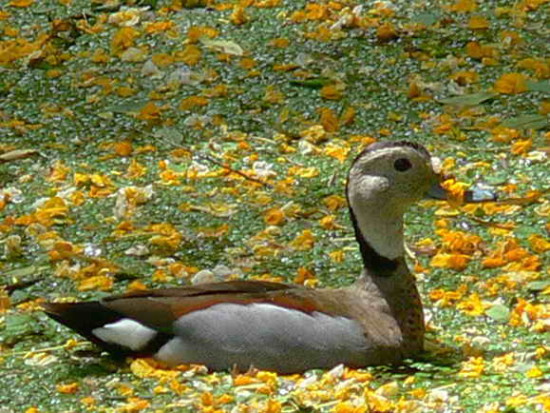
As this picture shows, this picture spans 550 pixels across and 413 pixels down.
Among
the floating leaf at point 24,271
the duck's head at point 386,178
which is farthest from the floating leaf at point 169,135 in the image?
the duck's head at point 386,178

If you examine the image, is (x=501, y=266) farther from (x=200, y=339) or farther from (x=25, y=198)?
(x=25, y=198)

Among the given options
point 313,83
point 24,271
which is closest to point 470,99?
point 313,83

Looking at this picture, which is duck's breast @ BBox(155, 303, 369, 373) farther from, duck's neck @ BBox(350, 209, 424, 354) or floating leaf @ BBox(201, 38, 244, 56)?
floating leaf @ BBox(201, 38, 244, 56)

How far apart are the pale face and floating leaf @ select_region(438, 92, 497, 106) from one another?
1875 millimetres

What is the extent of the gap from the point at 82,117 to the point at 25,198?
86 centimetres

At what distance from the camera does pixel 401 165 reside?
4.90m

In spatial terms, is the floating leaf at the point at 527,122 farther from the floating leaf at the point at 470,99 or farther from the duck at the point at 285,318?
the duck at the point at 285,318

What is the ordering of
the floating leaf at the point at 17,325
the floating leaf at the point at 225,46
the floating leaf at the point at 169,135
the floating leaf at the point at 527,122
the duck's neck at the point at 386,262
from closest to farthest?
1. the duck's neck at the point at 386,262
2. the floating leaf at the point at 17,325
3. the floating leaf at the point at 527,122
4. the floating leaf at the point at 169,135
5. the floating leaf at the point at 225,46

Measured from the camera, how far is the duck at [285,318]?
4641mm

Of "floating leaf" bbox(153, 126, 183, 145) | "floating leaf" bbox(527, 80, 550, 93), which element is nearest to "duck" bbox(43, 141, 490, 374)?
"floating leaf" bbox(153, 126, 183, 145)

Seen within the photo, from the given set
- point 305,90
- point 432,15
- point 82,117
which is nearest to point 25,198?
point 82,117

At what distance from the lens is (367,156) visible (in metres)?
4.88

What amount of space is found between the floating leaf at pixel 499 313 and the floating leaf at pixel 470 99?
6.18ft

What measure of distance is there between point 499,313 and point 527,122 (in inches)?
68.2
